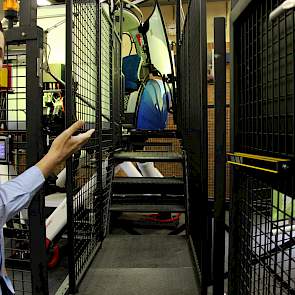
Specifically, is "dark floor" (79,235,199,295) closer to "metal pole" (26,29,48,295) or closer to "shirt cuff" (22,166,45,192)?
"metal pole" (26,29,48,295)

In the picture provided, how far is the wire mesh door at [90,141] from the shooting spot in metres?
2.02

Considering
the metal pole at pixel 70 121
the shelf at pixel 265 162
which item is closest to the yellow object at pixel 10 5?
the metal pole at pixel 70 121

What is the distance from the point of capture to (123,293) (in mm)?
2066

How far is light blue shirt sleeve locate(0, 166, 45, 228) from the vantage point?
38.8 inches

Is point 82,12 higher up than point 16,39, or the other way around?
point 82,12

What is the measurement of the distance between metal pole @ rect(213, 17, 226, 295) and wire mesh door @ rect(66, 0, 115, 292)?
93 cm

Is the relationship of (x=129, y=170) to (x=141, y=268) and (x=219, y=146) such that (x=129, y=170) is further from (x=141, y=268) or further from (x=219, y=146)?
(x=219, y=146)

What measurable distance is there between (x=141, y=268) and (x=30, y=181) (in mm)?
1623

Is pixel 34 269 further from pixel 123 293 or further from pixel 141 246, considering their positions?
pixel 141 246

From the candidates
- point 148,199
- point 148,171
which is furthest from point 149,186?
point 148,171

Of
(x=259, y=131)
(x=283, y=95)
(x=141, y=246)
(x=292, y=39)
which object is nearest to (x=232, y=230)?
(x=259, y=131)

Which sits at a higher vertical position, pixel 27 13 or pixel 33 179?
pixel 27 13

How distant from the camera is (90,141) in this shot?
2553mm

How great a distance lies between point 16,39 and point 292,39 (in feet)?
4.00
